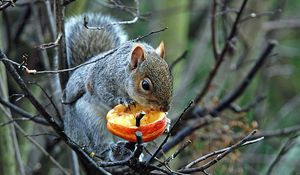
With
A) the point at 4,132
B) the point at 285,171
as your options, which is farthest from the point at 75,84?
the point at 285,171

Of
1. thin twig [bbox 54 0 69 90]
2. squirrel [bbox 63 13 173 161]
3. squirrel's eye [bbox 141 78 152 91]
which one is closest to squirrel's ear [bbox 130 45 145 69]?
squirrel [bbox 63 13 173 161]

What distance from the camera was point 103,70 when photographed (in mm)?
2602

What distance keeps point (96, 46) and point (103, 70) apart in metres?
0.28

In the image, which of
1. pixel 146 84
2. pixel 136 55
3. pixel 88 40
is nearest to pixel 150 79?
pixel 146 84

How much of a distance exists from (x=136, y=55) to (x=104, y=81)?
0.76 ft

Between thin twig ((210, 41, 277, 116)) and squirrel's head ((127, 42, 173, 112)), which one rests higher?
squirrel's head ((127, 42, 173, 112))

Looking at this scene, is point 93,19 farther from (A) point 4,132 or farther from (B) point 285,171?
(B) point 285,171

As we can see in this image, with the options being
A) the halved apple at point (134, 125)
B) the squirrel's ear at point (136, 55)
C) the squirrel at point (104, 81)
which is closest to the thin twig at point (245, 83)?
the squirrel at point (104, 81)

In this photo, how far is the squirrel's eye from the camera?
2.26 m

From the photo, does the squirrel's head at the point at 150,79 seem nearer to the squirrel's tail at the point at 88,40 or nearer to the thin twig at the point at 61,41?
the thin twig at the point at 61,41

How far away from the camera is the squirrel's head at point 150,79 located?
2205 millimetres

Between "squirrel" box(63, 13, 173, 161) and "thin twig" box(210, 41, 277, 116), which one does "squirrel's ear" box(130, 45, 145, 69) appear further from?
"thin twig" box(210, 41, 277, 116)

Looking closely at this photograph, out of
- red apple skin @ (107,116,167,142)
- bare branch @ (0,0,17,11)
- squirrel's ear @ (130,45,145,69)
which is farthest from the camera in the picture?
squirrel's ear @ (130,45,145,69)

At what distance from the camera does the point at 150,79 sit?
2.29 meters
